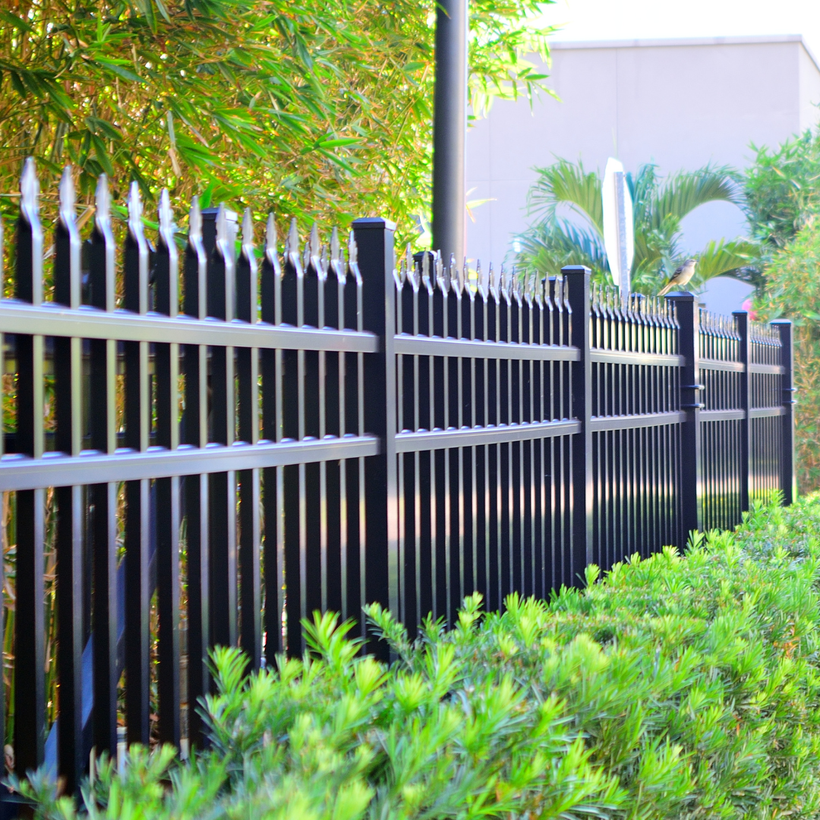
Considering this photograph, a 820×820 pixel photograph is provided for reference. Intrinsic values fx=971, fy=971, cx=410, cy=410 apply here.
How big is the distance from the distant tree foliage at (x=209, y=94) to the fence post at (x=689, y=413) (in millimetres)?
1960

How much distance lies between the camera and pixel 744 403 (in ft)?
23.1

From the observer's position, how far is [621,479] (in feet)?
15.5

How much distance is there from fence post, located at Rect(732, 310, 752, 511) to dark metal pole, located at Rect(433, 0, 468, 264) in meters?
3.45

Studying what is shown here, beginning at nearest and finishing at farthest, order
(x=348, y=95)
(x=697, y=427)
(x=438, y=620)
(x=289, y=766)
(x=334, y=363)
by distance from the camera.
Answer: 1. (x=289, y=766)
2. (x=334, y=363)
3. (x=438, y=620)
4. (x=348, y=95)
5. (x=697, y=427)

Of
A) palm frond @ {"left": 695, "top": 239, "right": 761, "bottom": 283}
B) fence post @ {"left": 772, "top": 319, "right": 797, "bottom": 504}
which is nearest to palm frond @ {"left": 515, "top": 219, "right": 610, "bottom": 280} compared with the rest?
palm frond @ {"left": 695, "top": 239, "right": 761, "bottom": 283}

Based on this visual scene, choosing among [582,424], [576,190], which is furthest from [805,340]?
[582,424]

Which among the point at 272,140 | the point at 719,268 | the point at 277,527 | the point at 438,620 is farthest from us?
the point at 719,268

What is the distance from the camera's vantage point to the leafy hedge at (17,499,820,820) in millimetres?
1438

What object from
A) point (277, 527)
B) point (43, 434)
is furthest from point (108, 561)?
point (277, 527)

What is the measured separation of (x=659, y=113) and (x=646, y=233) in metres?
3.84

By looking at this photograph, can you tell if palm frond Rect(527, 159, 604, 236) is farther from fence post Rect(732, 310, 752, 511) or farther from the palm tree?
fence post Rect(732, 310, 752, 511)

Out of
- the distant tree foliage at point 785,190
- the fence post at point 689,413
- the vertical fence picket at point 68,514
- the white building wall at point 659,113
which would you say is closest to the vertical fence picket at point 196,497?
the vertical fence picket at point 68,514

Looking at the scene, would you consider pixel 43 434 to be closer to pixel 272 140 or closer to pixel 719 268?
pixel 272 140

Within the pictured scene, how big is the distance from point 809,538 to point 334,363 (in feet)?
10.6
